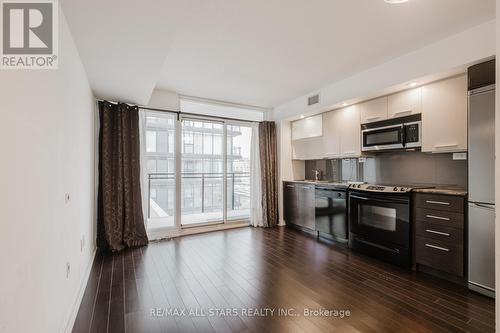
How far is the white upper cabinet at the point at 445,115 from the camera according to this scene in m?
2.59

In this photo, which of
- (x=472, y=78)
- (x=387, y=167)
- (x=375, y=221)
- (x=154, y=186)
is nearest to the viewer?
(x=472, y=78)

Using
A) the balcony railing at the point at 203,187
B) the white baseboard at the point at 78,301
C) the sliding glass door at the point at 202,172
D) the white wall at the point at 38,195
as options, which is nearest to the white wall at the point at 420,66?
the sliding glass door at the point at 202,172

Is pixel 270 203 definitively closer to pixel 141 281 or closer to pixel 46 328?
pixel 141 281

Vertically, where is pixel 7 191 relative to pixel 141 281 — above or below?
above

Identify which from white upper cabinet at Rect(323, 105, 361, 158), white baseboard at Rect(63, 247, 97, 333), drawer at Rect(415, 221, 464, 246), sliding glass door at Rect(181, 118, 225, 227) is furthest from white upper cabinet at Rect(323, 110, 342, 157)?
white baseboard at Rect(63, 247, 97, 333)

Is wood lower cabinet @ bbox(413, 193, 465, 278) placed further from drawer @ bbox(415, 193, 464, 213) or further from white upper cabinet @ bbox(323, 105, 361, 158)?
white upper cabinet @ bbox(323, 105, 361, 158)

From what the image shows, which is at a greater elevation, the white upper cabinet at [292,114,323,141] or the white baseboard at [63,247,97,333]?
the white upper cabinet at [292,114,323,141]

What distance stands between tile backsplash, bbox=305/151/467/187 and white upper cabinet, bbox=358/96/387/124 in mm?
623

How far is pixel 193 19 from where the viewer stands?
85.7 inches

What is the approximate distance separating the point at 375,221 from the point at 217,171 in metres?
3.09

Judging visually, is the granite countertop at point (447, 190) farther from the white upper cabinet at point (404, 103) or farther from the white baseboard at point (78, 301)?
the white baseboard at point (78, 301)

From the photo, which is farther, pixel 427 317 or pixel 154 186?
pixel 154 186

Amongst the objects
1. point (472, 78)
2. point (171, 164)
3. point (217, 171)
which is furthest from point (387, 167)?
point (171, 164)

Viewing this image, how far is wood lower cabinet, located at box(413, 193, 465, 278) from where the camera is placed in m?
2.47
